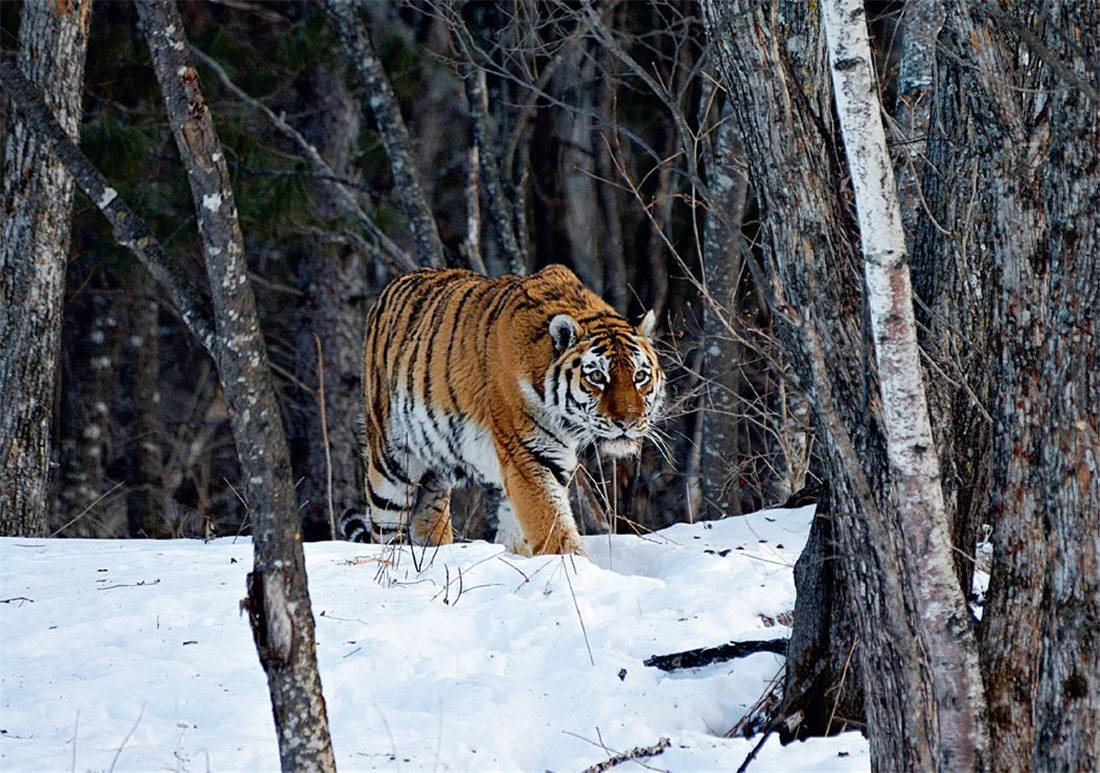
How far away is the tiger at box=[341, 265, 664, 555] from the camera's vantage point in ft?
22.8

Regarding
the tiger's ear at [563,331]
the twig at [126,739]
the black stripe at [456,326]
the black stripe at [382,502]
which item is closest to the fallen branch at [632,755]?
the twig at [126,739]

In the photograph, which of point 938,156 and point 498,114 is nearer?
point 938,156

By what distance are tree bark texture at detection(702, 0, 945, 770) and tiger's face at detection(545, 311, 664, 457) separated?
3134mm

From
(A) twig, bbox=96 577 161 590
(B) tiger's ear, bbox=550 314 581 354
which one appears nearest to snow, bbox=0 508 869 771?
(A) twig, bbox=96 577 161 590

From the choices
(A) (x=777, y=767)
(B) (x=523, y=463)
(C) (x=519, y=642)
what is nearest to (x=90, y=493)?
(B) (x=523, y=463)

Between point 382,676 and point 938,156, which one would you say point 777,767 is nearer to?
point 382,676

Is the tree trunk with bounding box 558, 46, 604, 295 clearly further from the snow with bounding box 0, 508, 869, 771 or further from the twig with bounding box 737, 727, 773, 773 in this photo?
the twig with bounding box 737, 727, 773, 773

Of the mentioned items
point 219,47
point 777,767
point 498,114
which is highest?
point 219,47

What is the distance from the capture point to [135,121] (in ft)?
43.1

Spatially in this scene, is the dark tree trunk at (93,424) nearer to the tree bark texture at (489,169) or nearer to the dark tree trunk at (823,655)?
the tree bark texture at (489,169)

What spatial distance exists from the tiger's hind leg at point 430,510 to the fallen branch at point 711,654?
128 inches

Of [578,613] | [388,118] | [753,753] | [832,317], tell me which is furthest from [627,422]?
[388,118]

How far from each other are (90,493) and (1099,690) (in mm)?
12354

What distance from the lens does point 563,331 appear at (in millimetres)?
6957
